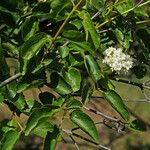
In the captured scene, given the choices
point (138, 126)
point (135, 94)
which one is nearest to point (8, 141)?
point (138, 126)

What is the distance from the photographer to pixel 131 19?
155 centimetres

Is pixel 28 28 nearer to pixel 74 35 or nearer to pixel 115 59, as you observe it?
pixel 74 35

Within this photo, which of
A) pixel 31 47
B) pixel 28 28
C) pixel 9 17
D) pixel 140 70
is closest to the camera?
pixel 31 47

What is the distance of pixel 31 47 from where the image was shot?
48.8 inches

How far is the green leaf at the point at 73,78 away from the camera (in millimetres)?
1365

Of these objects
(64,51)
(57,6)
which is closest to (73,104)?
(64,51)

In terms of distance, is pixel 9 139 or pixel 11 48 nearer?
pixel 9 139

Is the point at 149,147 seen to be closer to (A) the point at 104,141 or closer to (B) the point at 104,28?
(A) the point at 104,141

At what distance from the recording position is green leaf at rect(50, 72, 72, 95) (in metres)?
1.38

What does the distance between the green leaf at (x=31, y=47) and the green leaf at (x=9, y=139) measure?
0.21 metres

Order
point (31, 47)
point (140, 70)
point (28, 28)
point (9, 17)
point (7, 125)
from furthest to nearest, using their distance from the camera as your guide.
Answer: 1. point (140, 70)
2. point (9, 17)
3. point (7, 125)
4. point (28, 28)
5. point (31, 47)

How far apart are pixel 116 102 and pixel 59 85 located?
0.60 feet

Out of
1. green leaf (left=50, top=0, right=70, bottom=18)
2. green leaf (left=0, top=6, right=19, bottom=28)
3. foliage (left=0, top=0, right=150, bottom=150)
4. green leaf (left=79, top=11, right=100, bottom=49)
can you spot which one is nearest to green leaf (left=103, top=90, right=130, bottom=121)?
foliage (left=0, top=0, right=150, bottom=150)

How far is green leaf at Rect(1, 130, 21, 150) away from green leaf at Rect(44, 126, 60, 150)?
0.09m
